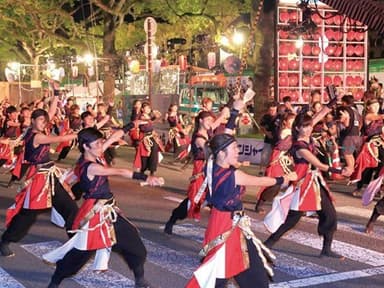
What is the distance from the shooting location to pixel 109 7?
97.5 ft

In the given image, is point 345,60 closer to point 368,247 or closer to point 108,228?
point 368,247

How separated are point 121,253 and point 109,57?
25.3 m

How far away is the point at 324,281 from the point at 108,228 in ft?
7.30

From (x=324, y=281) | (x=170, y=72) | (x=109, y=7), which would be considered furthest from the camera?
(x=109, y=7)

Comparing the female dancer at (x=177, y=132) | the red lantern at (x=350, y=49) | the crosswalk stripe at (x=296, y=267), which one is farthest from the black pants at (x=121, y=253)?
the red lantern at (x=350, y=49)

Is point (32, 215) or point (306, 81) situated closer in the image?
point (32, 215)

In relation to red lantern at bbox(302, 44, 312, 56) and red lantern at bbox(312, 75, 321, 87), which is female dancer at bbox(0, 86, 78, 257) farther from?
red lantern at bbox(312, 75, 321, 87)

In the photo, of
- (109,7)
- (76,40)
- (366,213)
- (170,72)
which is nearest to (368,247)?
(366,213)

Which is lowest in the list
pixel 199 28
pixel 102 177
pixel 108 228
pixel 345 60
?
pixel 108 228

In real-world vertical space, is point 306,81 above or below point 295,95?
above

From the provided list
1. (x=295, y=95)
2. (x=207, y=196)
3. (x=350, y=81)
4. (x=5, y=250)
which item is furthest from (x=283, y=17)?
(x=207, y=196)

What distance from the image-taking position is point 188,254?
7.83 metres

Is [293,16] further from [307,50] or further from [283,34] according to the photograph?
[307,50]

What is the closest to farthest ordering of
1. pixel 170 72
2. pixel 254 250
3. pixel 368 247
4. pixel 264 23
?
1. pixel 254 250
2. pixel 368 247
3. pixel 264 23
4. pixel 170 72
